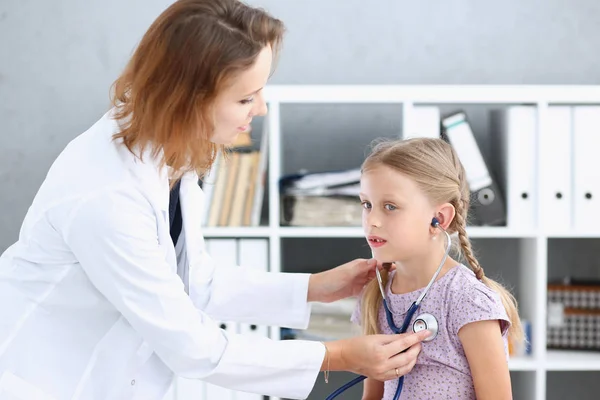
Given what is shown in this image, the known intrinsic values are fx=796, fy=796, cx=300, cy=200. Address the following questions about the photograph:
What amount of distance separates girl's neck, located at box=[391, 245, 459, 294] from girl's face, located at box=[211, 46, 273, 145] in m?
0.42

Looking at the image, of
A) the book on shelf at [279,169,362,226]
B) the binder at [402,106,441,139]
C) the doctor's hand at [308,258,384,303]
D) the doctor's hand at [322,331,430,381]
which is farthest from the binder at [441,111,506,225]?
the doctor's hand at [322,331,430,381]

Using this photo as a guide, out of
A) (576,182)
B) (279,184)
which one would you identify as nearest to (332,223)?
(279,184)

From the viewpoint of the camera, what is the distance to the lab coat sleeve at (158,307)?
4.10ft

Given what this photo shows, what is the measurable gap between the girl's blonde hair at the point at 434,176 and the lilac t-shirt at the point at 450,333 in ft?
0.22

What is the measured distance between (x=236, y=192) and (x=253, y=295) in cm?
90

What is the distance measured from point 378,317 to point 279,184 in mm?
1011

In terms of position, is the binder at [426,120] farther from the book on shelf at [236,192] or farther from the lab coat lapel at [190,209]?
the lab coat lapel at [190,209]

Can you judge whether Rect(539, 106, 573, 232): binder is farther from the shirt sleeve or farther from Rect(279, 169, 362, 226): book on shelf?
the shirt sleeve

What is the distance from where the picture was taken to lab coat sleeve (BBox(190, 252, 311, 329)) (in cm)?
167

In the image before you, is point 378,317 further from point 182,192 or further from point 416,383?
point 182,192

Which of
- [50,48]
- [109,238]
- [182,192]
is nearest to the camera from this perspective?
[109,238]

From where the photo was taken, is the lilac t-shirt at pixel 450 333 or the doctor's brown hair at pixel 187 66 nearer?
the doctor's brown hair at pixel 187 66

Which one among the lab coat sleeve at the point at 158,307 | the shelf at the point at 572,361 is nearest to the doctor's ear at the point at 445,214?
the lab coat sleeve at the point at 158,307

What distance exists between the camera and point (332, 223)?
253 centimetres
